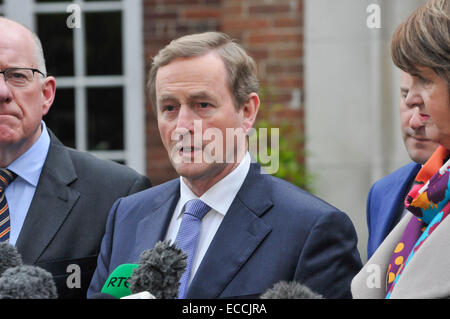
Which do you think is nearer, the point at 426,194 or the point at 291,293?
the point at 291,293

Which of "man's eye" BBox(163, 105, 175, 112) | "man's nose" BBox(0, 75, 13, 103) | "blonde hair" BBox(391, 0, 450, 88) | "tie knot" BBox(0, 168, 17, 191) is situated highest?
"blonde hair" BBox(391, 0, 450, 88)

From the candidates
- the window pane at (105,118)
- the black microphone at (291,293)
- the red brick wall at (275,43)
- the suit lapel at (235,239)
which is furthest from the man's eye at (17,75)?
the window pane at (105,118)

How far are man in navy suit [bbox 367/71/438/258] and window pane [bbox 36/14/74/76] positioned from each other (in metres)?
3.67

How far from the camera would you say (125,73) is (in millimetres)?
5680

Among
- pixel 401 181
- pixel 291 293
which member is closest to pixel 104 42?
pixel 401 181

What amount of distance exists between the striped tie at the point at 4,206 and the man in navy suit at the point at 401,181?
136 cm

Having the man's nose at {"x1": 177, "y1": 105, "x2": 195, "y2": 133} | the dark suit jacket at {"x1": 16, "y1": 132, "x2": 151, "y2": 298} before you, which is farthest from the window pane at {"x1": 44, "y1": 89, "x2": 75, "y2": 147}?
the man's nose at {"x1": 177, "y1": 105, "x2": 195, "y2": 133}

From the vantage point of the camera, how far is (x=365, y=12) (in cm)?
515

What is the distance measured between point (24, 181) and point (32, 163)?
0.25ft

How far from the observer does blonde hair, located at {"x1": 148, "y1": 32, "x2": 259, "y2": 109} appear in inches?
88.5

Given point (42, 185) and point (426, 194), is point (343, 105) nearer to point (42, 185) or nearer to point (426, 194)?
point (42, 185)

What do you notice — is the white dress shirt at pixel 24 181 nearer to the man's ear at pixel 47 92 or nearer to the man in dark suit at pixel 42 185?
the man in dark suit at pixel 42 185

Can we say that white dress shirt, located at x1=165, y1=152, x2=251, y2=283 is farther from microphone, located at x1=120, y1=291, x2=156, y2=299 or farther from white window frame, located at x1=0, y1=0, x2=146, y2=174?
white window frame, located at x1=0, y1=0, x2=146, y2=174
